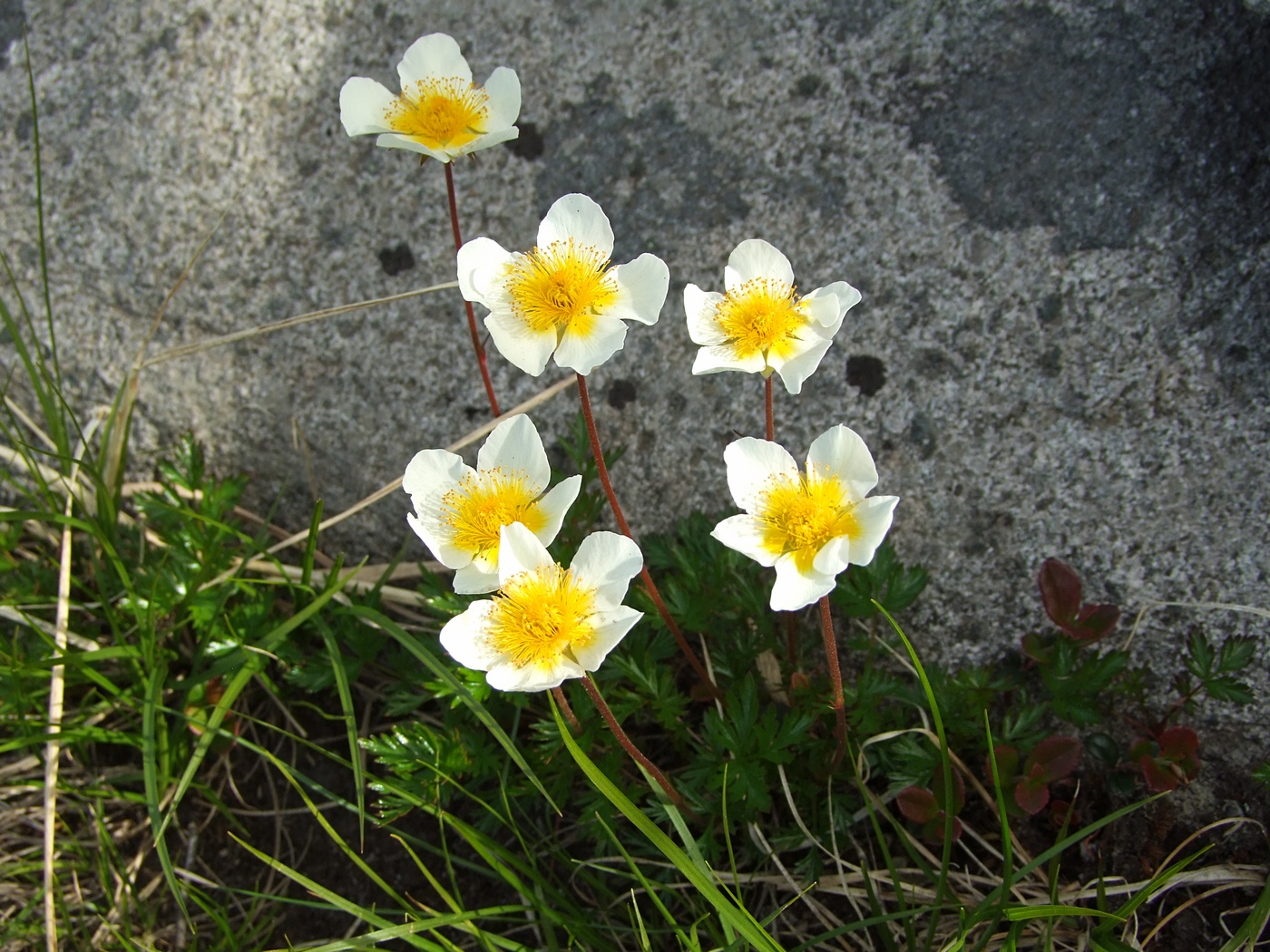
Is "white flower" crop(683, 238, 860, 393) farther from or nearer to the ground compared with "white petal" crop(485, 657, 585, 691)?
farther from the ground

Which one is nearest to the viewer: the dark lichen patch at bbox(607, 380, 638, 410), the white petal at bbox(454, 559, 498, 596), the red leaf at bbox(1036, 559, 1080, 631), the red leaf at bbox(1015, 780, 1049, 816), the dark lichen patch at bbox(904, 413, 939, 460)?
the white petal at bbox(454, 559, 498, 596)

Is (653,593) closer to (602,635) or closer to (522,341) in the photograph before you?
(602,635)

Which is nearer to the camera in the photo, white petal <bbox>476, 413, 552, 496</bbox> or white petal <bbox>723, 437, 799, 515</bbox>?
white petal <bbox>723, 437, 799, 515</bbox>

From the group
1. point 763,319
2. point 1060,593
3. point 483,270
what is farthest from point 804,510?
point 483,270

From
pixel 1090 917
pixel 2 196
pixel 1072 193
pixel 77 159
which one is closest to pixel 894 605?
pixel 1090 917

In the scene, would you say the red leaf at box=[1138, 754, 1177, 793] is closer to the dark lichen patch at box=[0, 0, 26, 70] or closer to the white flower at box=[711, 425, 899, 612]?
the white flower at box=[711, 425, 899, 612]

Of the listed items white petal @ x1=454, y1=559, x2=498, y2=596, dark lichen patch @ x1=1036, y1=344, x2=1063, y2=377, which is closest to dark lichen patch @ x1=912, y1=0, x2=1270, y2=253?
dark lichen patch @ x1=1036, y1=344, x2=1063, y2=377
